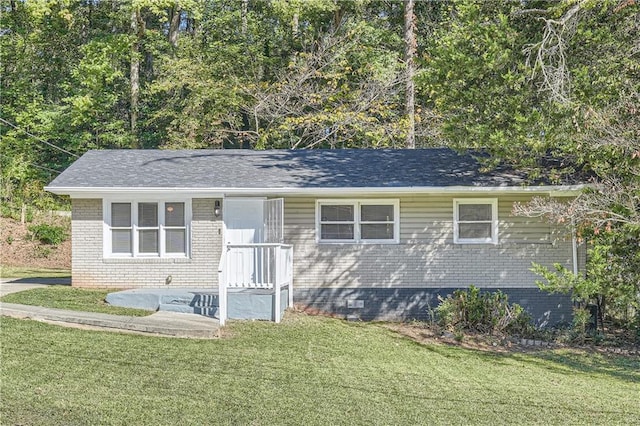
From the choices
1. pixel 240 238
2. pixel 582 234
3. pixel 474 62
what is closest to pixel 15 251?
pixel 240 238

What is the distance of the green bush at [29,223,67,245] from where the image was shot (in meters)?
25.8

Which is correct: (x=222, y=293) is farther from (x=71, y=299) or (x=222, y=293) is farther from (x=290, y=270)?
(x=71, y=299)

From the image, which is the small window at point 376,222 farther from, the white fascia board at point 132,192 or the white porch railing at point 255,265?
the white fascia board at point 132,192

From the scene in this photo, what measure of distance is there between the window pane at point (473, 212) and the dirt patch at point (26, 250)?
15.7m

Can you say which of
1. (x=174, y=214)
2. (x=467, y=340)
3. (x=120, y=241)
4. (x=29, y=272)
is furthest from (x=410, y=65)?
(x=29, y=272)

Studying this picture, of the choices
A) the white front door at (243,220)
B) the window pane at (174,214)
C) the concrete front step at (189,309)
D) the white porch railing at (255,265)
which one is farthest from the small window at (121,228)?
the white porch railing at (255,265)

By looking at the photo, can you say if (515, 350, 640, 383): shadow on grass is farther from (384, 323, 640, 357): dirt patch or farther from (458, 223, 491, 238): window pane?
(458, 223, 491, 238): window pane

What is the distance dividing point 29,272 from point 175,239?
8.84 m

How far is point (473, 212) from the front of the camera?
49.9ft

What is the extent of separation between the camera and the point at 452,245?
15109 mm

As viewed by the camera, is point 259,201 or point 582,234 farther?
point 259,201

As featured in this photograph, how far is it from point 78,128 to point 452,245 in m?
21.6

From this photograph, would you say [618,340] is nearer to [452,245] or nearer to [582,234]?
[582,234]

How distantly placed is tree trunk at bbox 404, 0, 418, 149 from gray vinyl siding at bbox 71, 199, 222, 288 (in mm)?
10697
